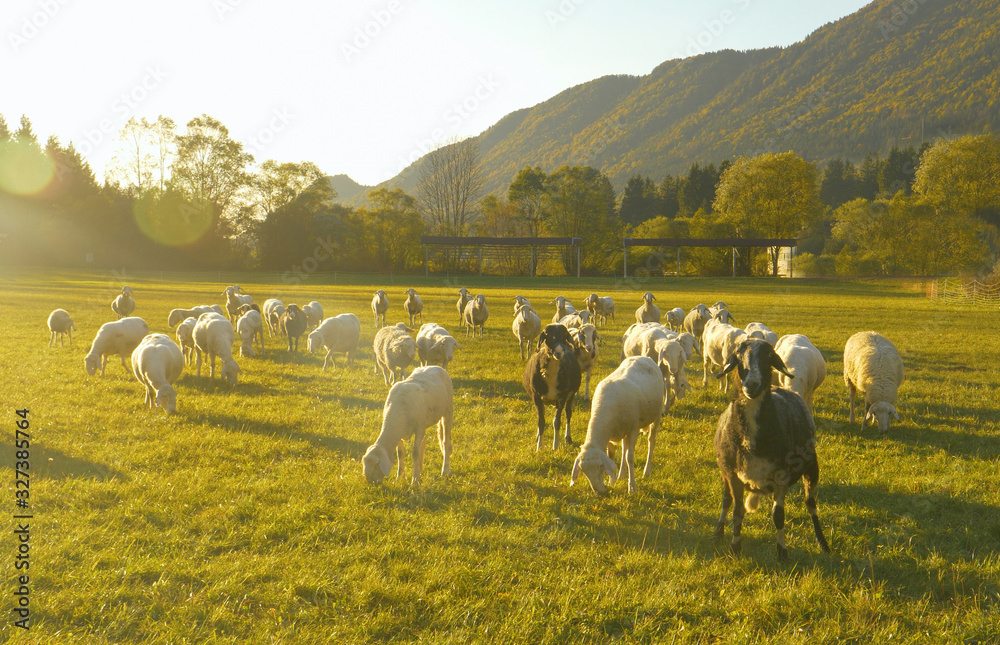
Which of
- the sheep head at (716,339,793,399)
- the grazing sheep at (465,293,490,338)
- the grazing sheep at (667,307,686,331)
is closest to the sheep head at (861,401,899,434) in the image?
the sheep head at (716,339,793,399)

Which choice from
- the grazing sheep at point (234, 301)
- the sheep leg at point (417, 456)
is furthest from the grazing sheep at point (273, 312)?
the sheep leg at point (417, 456)

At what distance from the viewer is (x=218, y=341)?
40.5 ft

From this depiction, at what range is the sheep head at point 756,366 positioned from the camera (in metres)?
4.62

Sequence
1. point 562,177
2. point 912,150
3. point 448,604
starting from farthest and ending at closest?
1. point 912,150
2. point 562,177
3. point 448,604

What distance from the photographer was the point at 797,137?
138 m

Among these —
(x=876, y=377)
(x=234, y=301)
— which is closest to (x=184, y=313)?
(x=234, y=301)

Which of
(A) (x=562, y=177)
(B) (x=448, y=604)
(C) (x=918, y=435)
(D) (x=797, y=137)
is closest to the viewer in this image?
(B) (x=448, y=604)

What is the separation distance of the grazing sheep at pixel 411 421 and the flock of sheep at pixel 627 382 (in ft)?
0.05

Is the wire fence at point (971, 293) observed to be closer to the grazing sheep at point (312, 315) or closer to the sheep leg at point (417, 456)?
the grazing sheep at point (312, 315)

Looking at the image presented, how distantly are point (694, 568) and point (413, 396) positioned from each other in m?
3.80

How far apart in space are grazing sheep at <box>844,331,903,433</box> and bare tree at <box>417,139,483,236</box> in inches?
2690

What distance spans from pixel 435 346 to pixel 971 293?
41242mm

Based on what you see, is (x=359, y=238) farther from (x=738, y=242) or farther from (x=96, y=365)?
(x=96, y=365)

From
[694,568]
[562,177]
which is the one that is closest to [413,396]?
[694,568]
